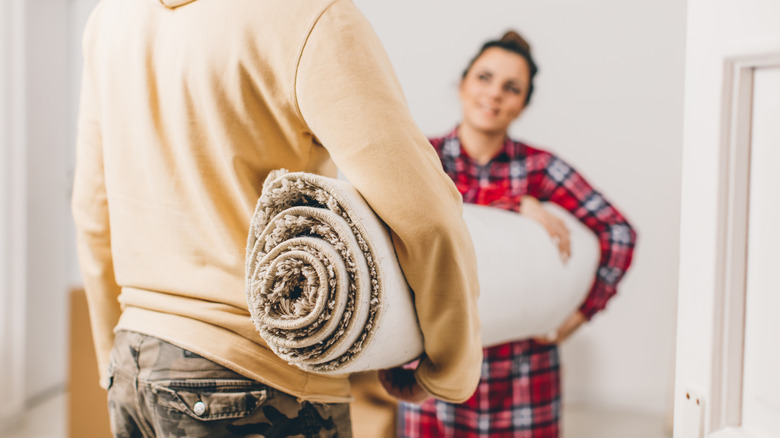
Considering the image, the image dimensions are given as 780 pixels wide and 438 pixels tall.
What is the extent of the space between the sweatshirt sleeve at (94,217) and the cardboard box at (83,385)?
2.47ft

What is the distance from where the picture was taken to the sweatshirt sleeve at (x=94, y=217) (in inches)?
27.6

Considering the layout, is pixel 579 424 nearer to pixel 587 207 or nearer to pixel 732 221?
pixel 587 207

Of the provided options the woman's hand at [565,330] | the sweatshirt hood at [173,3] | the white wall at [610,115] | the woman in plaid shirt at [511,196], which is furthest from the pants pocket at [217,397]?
the white wall at [610,115]

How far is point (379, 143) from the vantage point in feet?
1.59

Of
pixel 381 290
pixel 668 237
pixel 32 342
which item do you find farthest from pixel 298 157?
pixel 32 342

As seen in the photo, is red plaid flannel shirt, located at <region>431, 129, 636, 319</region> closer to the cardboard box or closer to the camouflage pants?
the camouflage pants

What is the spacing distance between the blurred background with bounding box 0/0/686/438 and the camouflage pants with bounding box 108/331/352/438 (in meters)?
1.16

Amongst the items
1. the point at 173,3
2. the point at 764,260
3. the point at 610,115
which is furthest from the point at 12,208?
the point at 764,260

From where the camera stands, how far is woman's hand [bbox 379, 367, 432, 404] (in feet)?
2.15

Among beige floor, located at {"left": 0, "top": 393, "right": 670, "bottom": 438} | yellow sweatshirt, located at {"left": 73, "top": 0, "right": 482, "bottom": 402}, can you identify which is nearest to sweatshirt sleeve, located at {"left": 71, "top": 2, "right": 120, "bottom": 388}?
yellow sweatshirt, located at {"left": 73, "top": 0, "right": 482, "bottom": 402}

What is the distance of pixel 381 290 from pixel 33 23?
1846mm

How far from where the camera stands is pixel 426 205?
1.62 ft

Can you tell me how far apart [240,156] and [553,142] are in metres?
1.52

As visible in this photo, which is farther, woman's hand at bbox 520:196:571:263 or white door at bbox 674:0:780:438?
woman's hand at bbox 520:196:571:263
